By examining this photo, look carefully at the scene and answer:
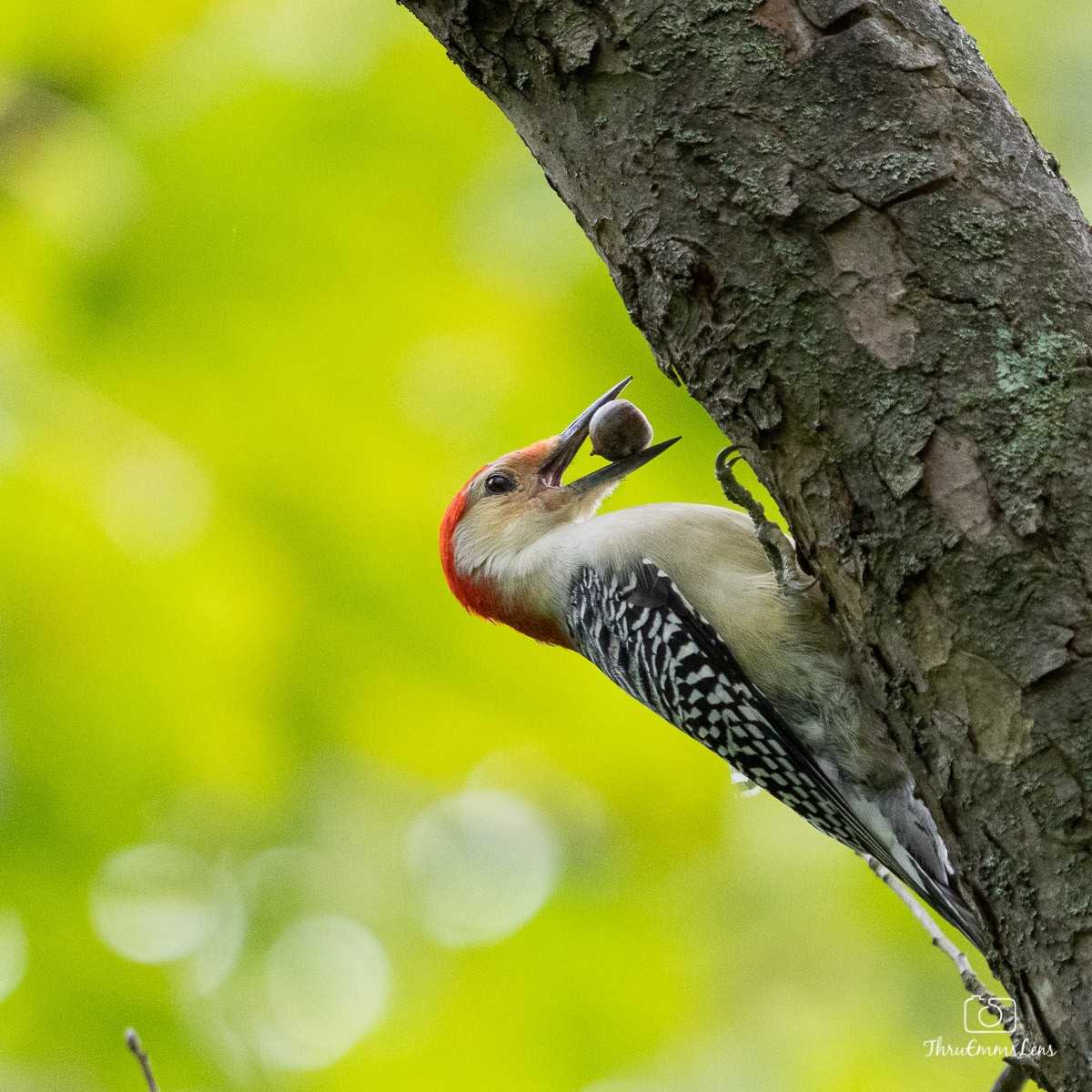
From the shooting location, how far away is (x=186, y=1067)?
211 inches

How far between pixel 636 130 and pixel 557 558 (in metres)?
2.62

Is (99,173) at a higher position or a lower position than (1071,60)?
higher

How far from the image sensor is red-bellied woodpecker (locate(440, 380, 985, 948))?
12.8ft

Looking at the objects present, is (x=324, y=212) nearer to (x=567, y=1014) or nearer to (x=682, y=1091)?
(x=567, y=1014)

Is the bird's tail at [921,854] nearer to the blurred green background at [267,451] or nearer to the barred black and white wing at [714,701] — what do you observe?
the barred black and white wing at [714,701]

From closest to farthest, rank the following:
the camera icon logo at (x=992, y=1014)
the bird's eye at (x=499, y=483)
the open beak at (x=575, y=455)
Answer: the camera icon logo at (x=992, y=1014) → the open beak at (x=575, y=455) → the bird's eye at (x=499, y=483)

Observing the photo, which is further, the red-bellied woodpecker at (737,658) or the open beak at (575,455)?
the open beak at (575,455)

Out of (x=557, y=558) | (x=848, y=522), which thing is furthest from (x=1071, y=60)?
(x=848, y=522)

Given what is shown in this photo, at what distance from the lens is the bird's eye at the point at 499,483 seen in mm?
5141

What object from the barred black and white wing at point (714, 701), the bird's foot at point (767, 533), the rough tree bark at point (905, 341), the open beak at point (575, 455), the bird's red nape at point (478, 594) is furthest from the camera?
the bird's red nape at point (478, 594)

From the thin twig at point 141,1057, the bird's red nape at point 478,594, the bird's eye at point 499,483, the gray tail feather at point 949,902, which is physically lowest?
the gray tail feather at point 949,902

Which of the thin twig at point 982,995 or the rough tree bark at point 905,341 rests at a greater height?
the rough tree bark at point 905,341

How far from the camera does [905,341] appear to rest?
7.02 ft

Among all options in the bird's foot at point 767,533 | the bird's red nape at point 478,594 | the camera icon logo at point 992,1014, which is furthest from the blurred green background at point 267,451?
the camera icon logo at point 992,1014
